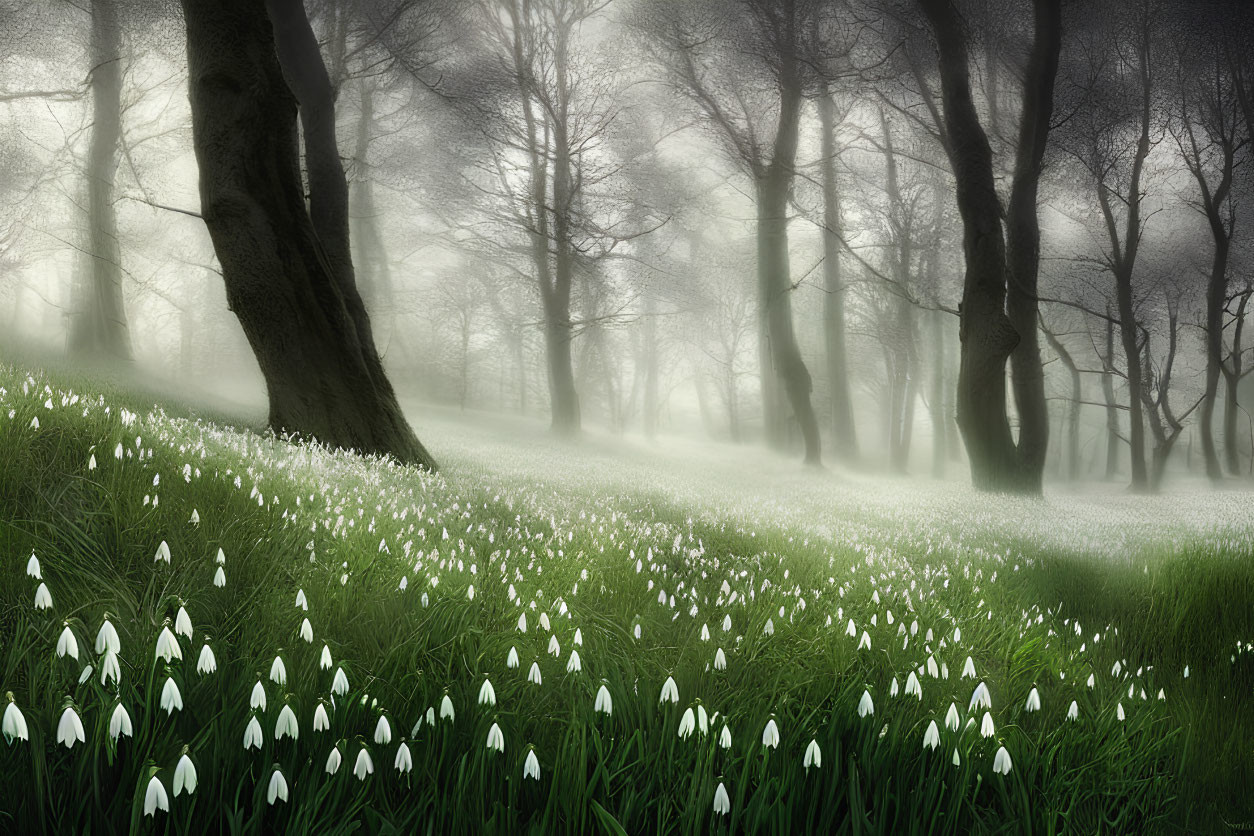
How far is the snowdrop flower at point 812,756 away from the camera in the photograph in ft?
5.64

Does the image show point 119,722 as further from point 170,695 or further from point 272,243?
point 272,243

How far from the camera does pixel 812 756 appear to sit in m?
1.84

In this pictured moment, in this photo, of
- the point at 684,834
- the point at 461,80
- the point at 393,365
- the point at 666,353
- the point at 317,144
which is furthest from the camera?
the point at 666,353

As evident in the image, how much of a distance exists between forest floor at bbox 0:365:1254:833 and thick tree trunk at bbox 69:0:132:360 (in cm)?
1583

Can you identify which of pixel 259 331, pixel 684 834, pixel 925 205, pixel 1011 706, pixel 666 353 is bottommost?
pixel 1011 706

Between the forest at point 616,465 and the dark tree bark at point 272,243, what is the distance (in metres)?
0.05

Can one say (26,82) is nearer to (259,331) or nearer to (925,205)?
(259,331)

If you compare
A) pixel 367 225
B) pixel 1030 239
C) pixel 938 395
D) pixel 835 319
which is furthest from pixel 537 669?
pixel 938 395

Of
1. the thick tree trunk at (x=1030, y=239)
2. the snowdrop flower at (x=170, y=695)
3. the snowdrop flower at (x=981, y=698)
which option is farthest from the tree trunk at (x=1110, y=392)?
the snowdrop flower at (x=170, y=695)

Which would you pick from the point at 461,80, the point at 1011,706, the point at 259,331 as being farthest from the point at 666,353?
the point at 1011,706

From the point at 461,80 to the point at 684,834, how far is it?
1822 centimetres

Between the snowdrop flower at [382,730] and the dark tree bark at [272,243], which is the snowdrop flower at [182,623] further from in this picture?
the dark tree bark at [272,243]

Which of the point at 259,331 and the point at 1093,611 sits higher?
the point at 259,331

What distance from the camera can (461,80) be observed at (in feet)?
55.0
